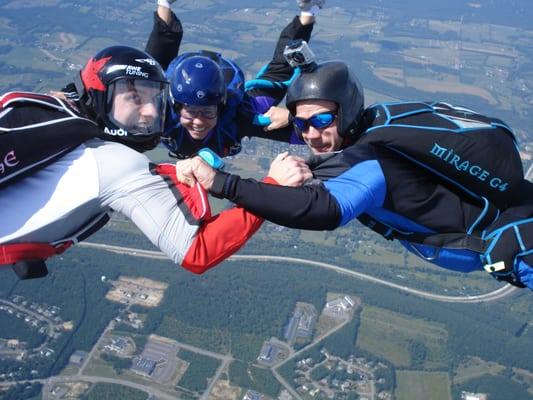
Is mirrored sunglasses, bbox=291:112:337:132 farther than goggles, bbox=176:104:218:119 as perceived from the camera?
No

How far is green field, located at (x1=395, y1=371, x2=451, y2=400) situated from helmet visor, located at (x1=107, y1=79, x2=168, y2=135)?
16.0 metres

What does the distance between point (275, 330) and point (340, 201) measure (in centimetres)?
1735

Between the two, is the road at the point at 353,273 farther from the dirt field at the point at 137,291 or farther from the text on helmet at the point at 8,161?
the text on helmet at the point at 8,161

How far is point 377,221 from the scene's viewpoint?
3.27 m

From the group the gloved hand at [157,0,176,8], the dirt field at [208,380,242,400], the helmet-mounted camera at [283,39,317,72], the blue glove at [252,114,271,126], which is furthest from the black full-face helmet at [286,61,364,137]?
the dirt field at [208,380,242,400]

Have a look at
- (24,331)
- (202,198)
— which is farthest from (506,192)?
(24,331)

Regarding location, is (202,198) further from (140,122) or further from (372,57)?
(372,57)

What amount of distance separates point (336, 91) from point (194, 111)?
1.28 metres

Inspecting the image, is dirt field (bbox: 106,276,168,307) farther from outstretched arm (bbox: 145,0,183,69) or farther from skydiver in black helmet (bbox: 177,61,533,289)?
skydiver in black helmet (bbox: 177,61,533,289)

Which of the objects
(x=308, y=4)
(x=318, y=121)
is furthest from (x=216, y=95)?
(x=308, y=4)

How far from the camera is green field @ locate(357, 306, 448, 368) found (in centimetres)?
1814

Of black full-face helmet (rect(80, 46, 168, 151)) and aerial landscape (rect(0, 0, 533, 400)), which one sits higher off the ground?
black full-face helmet (rect(80, 46, 168, 151))

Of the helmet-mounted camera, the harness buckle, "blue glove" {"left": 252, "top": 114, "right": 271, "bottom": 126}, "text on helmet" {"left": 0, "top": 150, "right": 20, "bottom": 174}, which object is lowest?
the harness buckle

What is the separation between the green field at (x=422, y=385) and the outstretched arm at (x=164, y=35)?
1493 cm
